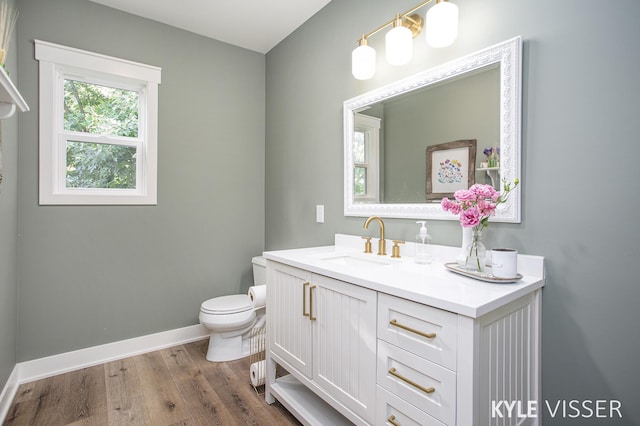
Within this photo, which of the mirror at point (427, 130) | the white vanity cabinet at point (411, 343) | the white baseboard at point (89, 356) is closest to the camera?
the white vanity cabinet at point (411, 343)

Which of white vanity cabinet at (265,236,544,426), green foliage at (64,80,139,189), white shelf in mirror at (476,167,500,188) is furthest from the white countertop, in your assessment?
green foliage at (64,80,139,189)

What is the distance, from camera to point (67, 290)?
2.22 meters

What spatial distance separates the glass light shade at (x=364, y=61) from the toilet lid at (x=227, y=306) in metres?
1.73

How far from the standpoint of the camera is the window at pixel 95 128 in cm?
Answer: 214

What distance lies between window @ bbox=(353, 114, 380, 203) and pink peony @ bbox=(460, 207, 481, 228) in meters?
0.71

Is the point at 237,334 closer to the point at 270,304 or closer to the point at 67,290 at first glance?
the point at 270,304

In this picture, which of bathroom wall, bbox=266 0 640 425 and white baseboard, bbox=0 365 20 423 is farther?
white baseboard, bbox=0 365 20 423

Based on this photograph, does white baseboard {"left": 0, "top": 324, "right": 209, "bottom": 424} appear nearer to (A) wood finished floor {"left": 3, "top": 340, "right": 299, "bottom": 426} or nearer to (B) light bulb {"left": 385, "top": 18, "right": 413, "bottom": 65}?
(A) wood finished floor {"left": 3, "top": 340, "right": 299, "bottom": 426}

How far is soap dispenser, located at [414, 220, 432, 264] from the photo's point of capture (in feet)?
5.01

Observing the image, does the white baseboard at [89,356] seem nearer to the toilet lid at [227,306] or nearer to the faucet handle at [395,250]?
the toilet lid at [227,306]

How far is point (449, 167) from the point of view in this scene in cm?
154

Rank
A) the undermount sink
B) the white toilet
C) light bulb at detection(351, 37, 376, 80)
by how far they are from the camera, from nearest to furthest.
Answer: the undermount sink → light bulb at detection(351, 37, 376, 80) → the white toilet

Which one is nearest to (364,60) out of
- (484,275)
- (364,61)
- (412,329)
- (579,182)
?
(364,61)

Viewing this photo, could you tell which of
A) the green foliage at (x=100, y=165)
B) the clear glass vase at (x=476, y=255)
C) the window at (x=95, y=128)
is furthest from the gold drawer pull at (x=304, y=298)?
the green foliage at (x=100, y=165)
